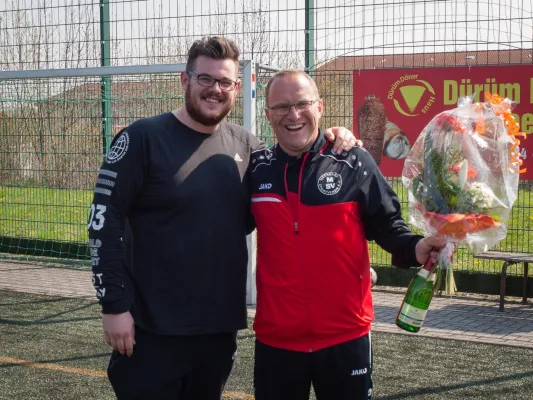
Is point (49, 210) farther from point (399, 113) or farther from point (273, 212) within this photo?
point (273, 212)

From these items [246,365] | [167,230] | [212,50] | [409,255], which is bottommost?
[246,365]

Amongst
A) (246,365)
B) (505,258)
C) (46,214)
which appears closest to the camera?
(246,365)

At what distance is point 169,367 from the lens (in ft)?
11.5

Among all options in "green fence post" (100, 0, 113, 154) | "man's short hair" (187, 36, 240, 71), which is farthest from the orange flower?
"green fence post" (100, 0, 113, 154)

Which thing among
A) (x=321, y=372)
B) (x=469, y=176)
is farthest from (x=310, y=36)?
(x=321, y=372)

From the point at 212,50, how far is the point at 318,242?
93 cm

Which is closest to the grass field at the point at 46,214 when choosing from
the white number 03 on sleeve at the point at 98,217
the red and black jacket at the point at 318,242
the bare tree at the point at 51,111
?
the bare tree at the point at 51,111

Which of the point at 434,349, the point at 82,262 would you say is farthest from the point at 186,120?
the point at 82,262

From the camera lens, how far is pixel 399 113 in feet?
28.6

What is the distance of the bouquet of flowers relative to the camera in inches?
135

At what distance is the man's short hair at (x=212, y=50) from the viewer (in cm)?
353

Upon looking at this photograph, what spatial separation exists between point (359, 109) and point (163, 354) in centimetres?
577

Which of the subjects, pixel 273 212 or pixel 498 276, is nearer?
pixel 273 212

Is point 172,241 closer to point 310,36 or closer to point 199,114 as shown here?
point 199,114
